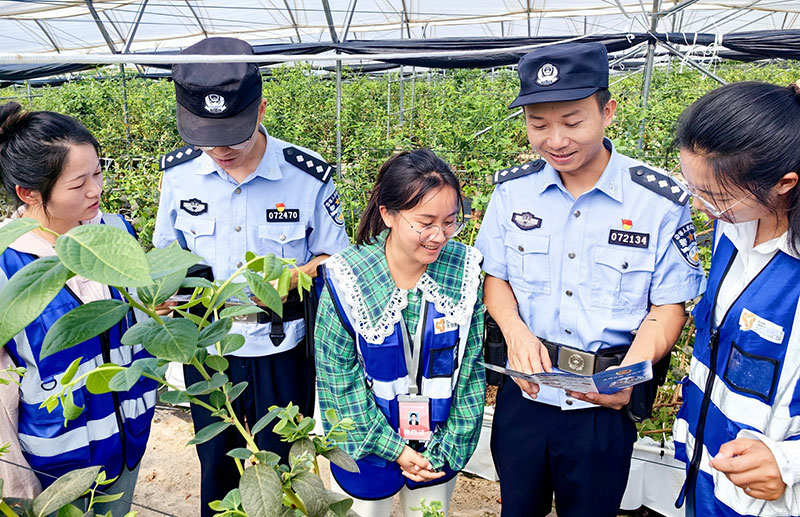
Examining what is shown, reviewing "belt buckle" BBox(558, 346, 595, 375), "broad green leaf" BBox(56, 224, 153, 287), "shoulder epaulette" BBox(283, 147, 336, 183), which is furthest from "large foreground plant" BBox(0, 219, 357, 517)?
"shoulder epaulette" BBox(283, 147, 336, 183)

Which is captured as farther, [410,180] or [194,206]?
[194,206]

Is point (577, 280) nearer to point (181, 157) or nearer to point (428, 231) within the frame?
point (428, 231)

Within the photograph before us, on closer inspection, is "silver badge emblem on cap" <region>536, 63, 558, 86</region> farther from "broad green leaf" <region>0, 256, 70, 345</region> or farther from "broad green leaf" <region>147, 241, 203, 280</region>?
"broad green leaf" <region>0, 256, 70, 345</region>

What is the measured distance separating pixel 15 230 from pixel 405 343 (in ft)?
4.02

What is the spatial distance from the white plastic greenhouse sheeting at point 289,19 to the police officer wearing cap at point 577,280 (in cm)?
739

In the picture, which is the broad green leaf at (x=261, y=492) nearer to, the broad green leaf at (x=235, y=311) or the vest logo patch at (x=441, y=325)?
the broad green leaf at (x=235, y=311)

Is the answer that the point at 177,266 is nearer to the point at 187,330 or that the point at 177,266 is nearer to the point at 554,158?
the point at 187,330

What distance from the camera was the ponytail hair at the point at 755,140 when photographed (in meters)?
1.20

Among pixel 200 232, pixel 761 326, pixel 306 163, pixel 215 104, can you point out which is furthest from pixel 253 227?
pixel 761 326

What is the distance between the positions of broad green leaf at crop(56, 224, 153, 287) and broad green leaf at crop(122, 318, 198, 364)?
0.15m

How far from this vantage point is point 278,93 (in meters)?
5.94

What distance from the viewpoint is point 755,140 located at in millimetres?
1209

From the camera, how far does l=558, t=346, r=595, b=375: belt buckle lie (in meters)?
1.61

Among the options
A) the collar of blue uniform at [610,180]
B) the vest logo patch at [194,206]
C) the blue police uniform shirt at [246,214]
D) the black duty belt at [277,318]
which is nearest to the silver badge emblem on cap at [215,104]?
the blue police uniform shirt at [246,214]
